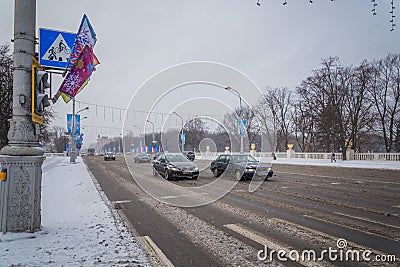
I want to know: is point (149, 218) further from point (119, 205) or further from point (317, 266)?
point (317, 266)

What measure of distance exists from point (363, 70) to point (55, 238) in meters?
52.1

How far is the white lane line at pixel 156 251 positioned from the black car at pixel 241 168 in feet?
32.3

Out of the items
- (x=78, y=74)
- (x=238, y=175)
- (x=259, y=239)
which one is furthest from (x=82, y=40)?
(x=238, y=175)

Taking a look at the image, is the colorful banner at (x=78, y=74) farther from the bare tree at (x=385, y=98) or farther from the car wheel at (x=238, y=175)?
the bare tree at (x=385, y=98)

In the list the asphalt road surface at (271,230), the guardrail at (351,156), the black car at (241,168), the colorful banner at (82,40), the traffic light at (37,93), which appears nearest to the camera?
the asphalt road surface at (271,230)

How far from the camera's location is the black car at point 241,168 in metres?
14.8

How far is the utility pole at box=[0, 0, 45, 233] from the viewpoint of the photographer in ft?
16.6

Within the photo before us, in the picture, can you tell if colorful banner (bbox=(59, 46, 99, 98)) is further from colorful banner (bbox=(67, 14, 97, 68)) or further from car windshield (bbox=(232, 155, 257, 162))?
car windshield (bbox=(232, 155, 257, 162))

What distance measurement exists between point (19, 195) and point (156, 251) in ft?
8.73

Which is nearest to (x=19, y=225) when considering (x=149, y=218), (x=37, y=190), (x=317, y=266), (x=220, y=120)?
(x=37, y=190)

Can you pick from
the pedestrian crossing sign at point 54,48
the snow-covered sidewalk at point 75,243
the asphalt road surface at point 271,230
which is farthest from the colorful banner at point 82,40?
the asphalt road surface at point 271,230

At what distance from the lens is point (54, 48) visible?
706 centimetres

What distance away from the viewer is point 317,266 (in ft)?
13.4

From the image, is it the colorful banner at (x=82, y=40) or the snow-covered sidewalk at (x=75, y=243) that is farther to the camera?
the colorful banner at (x=82, y=40)
